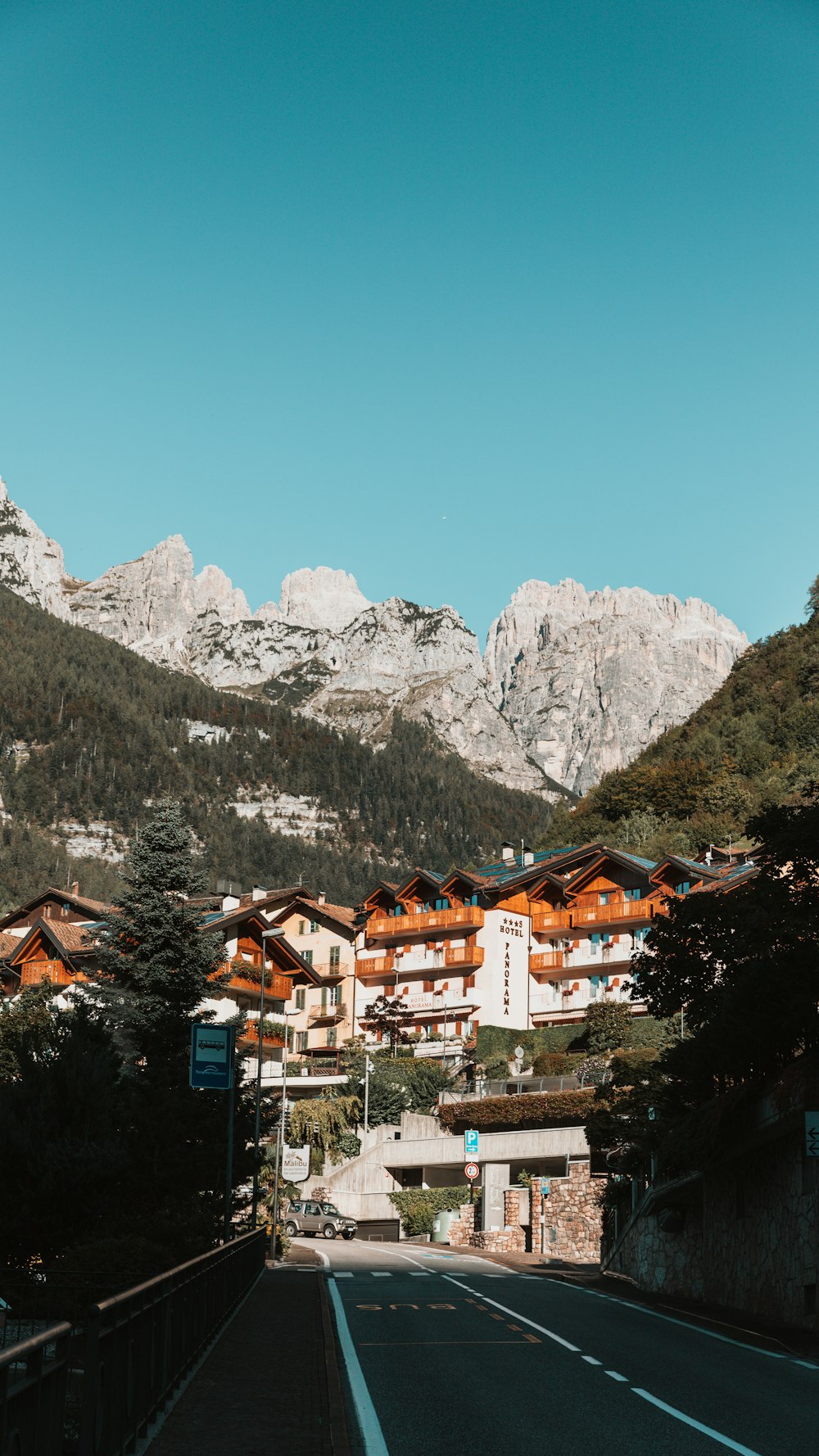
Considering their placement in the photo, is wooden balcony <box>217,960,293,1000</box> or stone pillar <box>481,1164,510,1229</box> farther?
wooden balcony <box>217,960,293,1000</box>

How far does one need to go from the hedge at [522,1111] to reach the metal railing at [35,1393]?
5282 cm

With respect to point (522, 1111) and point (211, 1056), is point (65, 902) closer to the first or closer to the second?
point (522, 1111)

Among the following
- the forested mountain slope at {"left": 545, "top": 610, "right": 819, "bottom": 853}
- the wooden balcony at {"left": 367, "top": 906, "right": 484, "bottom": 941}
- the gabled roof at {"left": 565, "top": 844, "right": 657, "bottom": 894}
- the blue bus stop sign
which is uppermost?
the forested mountain slope at {"left": 545, "top": 610, "right": 819, "bottom": 853}

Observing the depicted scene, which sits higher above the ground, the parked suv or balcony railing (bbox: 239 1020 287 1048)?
balcony railing (bbox: 239 1020 287 1048)

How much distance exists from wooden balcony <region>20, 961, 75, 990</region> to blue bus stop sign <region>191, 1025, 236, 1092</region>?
5297 centimetres

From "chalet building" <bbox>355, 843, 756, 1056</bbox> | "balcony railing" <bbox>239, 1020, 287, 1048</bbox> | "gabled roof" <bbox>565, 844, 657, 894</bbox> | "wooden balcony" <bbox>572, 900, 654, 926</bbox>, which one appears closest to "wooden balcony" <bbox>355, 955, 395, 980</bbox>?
"chalet building" <bbox>355, 843, 756, 1056</bbox>

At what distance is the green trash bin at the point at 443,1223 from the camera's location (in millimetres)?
58781

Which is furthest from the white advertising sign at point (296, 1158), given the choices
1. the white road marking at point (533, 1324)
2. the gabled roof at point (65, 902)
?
the white road marking at point (533, 1324)

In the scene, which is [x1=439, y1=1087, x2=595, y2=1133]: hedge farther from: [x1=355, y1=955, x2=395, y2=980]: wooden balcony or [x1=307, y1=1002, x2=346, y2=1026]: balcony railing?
[x1=307, y1=1002, x2=346, y2=1026]: balcony railing

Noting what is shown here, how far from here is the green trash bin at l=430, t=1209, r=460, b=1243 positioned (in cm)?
5878

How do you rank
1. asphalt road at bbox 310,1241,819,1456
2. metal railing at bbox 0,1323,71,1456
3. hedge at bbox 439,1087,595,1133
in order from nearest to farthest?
1. metal railing at bbox 0,1323,71,1456
2. asphalt road at bbox 310,1241,819,1456
3. hedge at bbox 439,1087,595,1133

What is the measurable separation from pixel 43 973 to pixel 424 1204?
101ft

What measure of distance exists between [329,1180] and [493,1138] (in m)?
8.91

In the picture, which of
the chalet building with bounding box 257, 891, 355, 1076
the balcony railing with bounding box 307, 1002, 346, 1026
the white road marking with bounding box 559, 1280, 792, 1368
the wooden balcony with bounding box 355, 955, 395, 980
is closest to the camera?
the white road marking with bounding box 559, 1280, 792, 1368
